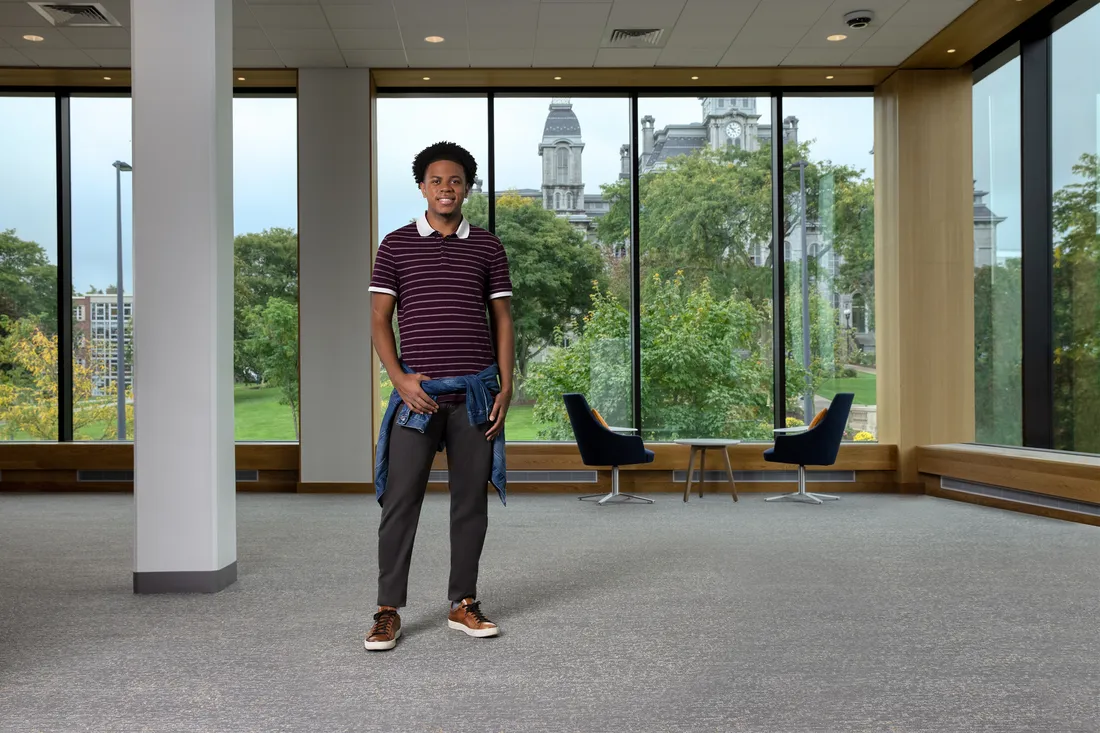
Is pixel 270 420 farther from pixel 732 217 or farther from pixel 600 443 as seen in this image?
pixel 732 217

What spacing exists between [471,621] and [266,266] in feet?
20.8

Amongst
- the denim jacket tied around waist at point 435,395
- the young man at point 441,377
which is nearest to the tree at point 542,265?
the young man at point 441,377

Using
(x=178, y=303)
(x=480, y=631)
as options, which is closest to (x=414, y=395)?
(x=480, y=631)

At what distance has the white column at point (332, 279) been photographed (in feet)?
27.7

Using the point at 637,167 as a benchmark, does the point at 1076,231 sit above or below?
below

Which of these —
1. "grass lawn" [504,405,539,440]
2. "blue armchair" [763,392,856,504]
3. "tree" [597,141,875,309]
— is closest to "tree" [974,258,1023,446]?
"tree" [597,141,875,309]

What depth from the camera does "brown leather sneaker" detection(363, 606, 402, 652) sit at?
10.4 feet

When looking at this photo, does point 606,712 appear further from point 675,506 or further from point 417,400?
point 675,506

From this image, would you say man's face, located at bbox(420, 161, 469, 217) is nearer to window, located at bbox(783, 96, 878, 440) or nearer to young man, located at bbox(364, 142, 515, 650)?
young man, located at bbox(364, 142, 515, 650)

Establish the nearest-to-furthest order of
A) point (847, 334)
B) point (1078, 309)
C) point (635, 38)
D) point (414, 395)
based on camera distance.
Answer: point (414, 395) → point (1078, 309) → point (635, 38) → point (847, 334)

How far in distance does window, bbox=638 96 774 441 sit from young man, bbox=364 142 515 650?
5.64 meters

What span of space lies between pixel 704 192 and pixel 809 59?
5.01ft

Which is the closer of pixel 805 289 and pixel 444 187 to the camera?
pixel 444 187

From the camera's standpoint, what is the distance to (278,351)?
8.82 meters
